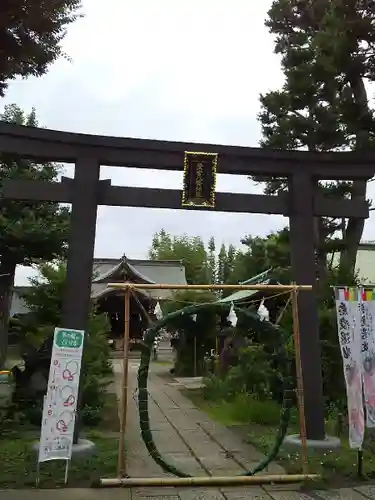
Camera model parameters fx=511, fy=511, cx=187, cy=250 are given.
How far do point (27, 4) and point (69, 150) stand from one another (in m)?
1.94

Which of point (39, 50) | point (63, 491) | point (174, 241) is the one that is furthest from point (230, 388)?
point (174, 241)

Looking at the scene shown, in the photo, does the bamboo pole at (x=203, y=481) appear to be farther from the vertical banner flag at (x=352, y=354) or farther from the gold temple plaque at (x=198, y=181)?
the gold temple plaque at (x=198, y=181)

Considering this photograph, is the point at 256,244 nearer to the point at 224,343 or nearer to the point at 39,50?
the point at 224,343

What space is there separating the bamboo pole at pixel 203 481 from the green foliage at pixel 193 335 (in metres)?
10.6

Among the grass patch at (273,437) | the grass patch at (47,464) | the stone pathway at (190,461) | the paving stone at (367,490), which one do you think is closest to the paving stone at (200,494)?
the stone pathway at (190,461)

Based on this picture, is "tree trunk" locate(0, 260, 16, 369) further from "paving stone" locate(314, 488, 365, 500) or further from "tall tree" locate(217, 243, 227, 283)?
"tall tree" locate(217, 243, 227, 283)

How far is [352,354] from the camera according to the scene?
6363mm

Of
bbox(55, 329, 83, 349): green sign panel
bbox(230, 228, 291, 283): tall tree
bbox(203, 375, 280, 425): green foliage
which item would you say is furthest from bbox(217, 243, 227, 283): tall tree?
bbox(55, 329, 83, 349): green sign panel

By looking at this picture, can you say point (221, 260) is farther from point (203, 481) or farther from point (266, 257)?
point (203, 481)

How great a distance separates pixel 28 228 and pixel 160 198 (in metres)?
6.51

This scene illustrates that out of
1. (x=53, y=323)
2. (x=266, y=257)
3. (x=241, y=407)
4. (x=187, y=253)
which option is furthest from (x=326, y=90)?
(x=187, y=253)

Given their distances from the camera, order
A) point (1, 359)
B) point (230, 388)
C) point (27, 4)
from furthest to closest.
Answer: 1. point (1, 359)
2. point (230, 388)
3. point (27, 4)

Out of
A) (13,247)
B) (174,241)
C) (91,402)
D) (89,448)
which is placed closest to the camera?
(89,448)

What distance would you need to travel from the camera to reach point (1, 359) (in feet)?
50.5
